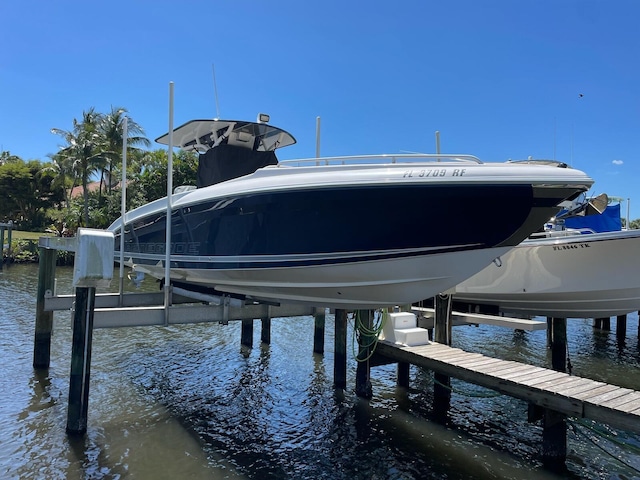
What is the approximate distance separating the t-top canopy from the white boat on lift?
4.29 meters

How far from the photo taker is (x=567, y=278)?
28.1 feet

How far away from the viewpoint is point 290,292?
5617 mm

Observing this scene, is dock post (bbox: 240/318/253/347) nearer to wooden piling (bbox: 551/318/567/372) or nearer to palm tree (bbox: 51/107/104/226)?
A: wooden piling (bbox: 551/318/567/372)

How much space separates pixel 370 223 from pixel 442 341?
3.28m

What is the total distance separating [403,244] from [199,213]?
9.51 ft

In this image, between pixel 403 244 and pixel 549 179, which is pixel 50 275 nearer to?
pixel 403 244

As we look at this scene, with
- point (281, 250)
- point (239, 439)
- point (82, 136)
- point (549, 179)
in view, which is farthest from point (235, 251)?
point (82, 136)

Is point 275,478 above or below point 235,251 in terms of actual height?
below

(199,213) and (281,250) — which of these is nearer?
(281,250)

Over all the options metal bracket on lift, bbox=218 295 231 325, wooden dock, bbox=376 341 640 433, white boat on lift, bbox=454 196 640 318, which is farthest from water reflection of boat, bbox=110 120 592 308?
white boat on lift, bbox=454 196 640 318

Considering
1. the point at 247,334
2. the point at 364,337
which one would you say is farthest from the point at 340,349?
the point at 247,334

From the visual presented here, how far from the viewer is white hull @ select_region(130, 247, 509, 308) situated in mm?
4906

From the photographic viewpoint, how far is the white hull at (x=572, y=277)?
818 centimetres

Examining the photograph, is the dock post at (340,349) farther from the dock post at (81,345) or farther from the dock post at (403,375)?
the dock post at (81,345)
